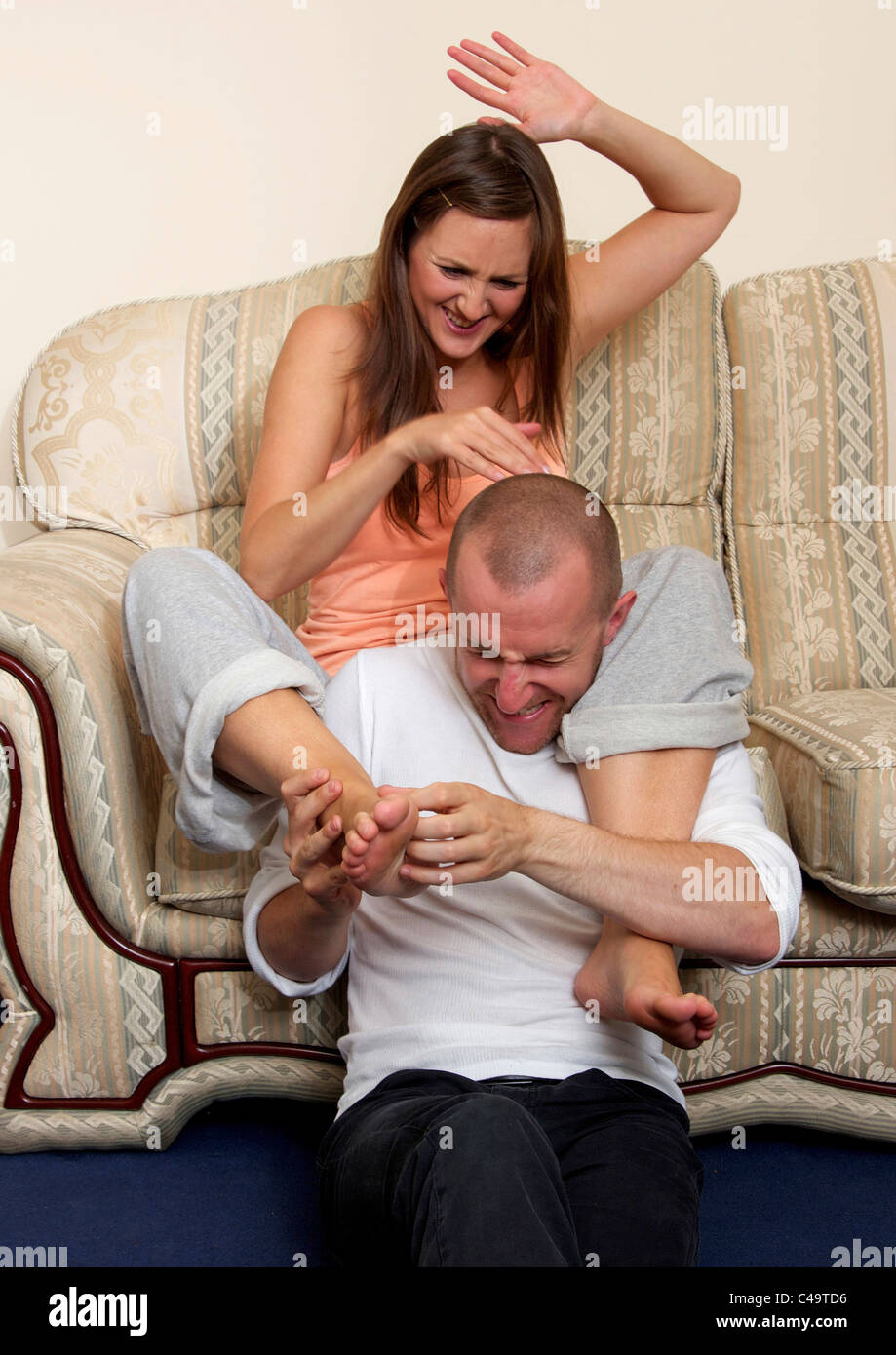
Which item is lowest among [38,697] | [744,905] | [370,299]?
[744,905]

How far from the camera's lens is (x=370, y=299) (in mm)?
1743

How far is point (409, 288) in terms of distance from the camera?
1.66m

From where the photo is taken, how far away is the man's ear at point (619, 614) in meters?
1.34

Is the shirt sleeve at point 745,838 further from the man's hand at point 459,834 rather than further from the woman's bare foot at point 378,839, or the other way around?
the woman's bare foot at point 378,839

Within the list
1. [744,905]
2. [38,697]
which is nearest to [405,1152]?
[744,905]

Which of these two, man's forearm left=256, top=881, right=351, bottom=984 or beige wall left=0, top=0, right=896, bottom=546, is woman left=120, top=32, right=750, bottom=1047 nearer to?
man's forearm left=256, top=881, right=351, bottom=984

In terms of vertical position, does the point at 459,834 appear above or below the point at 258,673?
below

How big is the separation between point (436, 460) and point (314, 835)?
0.55m

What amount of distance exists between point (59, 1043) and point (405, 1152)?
669 mm

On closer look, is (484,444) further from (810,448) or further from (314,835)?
(810,448)

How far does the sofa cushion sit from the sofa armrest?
797 mm

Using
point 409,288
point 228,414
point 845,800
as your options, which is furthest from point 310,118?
point 845,800

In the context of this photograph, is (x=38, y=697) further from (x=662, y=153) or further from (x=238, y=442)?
(x=662, y=153)

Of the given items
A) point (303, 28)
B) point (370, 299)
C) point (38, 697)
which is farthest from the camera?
point (303, 28)
